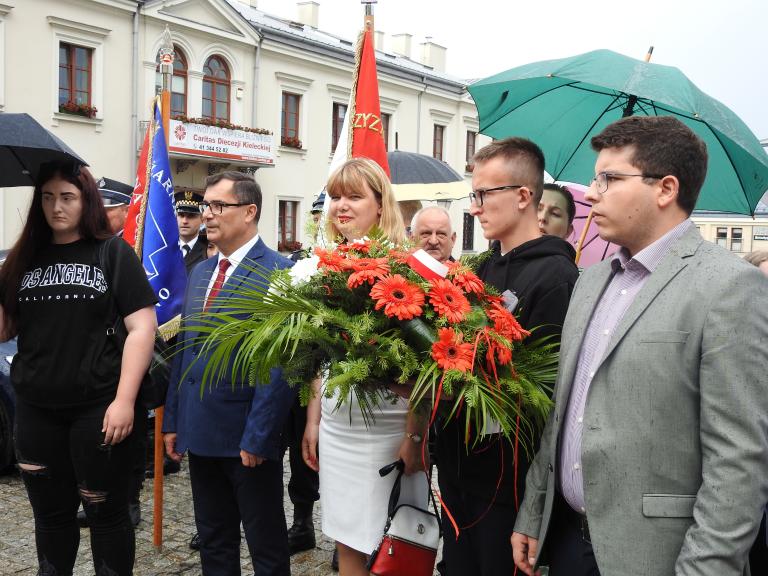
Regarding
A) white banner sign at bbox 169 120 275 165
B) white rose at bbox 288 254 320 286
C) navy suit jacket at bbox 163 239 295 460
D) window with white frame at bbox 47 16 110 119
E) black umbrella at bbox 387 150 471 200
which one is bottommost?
navy suit jacket at bbox 163 239 295 460

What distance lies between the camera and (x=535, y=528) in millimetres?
2301

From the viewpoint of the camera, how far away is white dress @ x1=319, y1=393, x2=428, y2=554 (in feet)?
9.27

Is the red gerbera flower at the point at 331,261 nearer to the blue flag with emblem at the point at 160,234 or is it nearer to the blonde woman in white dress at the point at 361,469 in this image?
the blonde woman in white dress at the point at 361,469

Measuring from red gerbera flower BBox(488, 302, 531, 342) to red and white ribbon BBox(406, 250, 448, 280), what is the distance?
0.20 m

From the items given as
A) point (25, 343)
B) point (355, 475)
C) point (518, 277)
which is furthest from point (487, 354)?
→ point (25, 343)

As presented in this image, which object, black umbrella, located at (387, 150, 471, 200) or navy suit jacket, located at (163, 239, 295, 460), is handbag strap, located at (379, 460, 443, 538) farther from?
black umbrella, located at (387, 150, 471, 200)

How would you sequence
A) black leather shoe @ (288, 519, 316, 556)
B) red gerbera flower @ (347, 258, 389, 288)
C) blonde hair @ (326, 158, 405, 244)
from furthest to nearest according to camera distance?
black leather shoe @ (288, 519, 316, 556)
blonde hair @ (326, 158, 405, 244)
red gerbera flower @ (347, 258, 389, 288)

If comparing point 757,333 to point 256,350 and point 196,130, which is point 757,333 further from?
point 196,130

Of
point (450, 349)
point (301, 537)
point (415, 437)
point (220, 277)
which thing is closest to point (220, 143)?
point (301, 537)

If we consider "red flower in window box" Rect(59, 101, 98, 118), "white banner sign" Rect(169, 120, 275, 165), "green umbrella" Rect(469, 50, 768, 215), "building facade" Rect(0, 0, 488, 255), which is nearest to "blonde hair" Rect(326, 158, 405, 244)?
"green umbrella" Rect(469, 50, 768, 215)

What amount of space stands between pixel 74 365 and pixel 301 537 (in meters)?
1.90

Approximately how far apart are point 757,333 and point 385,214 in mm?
1728

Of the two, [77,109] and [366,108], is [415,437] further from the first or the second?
[77,109]

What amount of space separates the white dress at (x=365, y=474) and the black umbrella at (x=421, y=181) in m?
4.06
